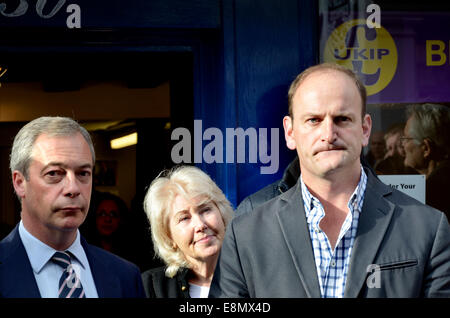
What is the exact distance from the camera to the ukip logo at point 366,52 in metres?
3.72

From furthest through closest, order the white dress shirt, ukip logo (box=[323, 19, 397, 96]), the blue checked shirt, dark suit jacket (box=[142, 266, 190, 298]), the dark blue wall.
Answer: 1. ukip logo (box=[323, 19, 397, 96])
2. the dark blue wall
3. dark suit jacket (box=[142, 266, 190, 298])
4. the white dress shirt
5. the blue checked shirt

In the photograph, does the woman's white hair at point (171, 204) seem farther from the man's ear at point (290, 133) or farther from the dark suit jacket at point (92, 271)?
the man's ear at point (290, 133)

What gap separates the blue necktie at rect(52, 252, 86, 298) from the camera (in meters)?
2.49

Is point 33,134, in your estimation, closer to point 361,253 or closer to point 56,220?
point 56,220

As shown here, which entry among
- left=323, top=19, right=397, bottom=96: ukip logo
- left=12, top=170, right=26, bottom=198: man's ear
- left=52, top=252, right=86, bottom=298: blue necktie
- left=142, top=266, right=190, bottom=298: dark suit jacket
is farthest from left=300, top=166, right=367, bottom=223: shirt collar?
left=323, top=19, right=397, bottom=96: ukip logo

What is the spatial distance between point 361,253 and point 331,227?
0.15m

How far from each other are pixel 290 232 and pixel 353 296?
0.31m

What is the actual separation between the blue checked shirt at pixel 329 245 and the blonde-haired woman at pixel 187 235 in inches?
26.3

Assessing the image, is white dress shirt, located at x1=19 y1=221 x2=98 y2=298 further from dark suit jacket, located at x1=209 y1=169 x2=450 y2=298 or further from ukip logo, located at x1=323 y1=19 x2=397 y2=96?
ukip logo, located at x1=323 y1=19 x2=397 y2=96

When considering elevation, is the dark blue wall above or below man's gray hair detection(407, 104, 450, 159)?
above

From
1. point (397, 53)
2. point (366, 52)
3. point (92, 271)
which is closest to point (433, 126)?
point (397, 53)

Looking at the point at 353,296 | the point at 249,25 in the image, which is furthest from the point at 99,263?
the point at 249,25

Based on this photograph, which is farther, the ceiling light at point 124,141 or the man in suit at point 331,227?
the ceiling light at point 124,141

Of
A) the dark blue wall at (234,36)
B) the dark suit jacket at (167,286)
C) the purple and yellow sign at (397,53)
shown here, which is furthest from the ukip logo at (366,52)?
the dark suit jacket at (167,286)
